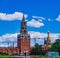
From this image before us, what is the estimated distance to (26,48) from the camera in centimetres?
5766

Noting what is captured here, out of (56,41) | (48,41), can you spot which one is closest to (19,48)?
(48,41)

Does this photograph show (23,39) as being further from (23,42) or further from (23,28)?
(23,28)

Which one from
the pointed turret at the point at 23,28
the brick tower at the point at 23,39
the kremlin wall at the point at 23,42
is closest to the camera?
the kremlin wall at the point at 23,42

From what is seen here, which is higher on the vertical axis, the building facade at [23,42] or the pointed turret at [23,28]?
the pointed turret at [23,28]

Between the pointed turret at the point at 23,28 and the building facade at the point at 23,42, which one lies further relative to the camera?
the pointed turret at the point at 23,28

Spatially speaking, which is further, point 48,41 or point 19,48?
point 48,41

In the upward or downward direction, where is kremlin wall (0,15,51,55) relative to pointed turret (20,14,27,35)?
downward

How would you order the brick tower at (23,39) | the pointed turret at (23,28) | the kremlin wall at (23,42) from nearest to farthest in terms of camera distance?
the kremlin wall at (23,42)
the brick tower at (23,39)
the pointed turret at (23,28)

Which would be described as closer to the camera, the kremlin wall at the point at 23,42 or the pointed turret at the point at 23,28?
the kremlin wall at the point at 23,42

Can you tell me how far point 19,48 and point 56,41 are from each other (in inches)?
451

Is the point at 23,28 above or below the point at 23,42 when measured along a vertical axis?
above

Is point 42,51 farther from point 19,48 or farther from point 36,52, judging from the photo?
point 19,48

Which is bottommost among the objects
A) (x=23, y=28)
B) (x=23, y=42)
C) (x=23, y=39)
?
(x=23, y=42)

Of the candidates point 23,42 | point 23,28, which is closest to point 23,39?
point 23,42
